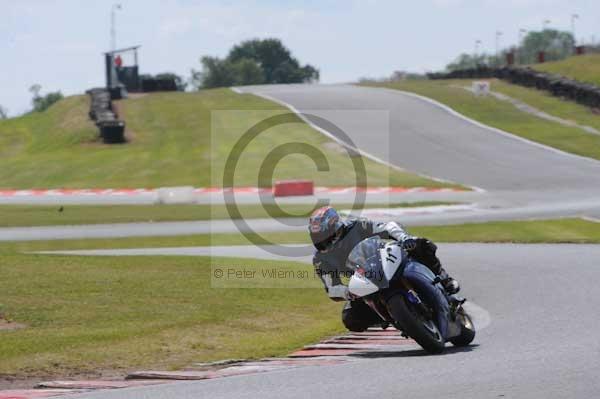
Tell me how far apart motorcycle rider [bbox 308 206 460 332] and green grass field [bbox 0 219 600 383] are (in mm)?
1137

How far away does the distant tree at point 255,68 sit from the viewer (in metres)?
150

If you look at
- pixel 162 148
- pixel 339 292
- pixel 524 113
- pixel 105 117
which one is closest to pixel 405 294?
pixel 339 292

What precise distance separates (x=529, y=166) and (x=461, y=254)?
21988 mm

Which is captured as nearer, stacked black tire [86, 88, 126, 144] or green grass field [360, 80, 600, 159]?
green grass field [360, 80, 600, 159]

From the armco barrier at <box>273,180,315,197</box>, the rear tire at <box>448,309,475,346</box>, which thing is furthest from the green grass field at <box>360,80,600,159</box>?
the rear tire at <box>448,309,475,346</box>

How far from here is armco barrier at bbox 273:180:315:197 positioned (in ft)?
120

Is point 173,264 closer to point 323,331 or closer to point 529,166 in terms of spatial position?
point 323,331

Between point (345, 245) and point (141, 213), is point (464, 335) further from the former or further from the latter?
point (141, 213)

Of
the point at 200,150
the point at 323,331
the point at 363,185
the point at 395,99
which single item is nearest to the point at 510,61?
the point at 395,99

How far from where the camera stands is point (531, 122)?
52.8 m

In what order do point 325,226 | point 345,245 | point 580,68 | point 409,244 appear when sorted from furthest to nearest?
point 580,68 → point 345,245 → point 409,244 → point 325,226

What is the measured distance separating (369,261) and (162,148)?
4249 cm

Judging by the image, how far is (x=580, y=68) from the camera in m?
62.1

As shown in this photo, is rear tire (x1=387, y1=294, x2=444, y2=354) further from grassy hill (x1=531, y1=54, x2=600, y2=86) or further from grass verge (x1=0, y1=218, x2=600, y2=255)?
grassy hill (x1=531, y1=54, x2=600, y2=86)
